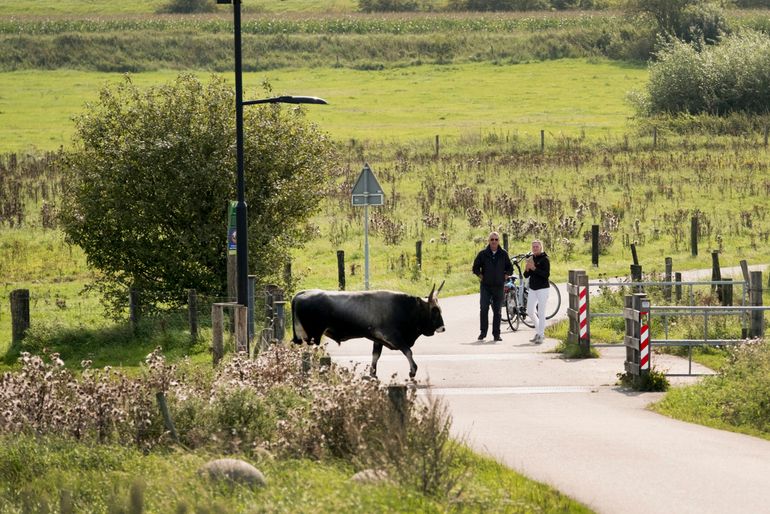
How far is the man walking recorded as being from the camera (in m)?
25.6

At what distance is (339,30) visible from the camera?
4498 inches

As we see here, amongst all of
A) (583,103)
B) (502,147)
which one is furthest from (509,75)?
(502,147)

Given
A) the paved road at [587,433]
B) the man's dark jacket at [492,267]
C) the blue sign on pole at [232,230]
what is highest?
the blue sign on pole at [232,230]

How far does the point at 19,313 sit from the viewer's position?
26094 mm

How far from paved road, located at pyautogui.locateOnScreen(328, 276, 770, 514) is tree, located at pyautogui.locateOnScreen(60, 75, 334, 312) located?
4.78 m

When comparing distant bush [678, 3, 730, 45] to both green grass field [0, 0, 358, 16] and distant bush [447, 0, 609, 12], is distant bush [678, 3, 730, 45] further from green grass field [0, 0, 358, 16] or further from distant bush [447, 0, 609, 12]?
green grass field [0, 0, 358, 16]

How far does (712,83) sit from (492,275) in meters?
52.9

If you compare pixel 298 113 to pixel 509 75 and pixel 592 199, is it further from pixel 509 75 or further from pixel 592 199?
pixel 509 75

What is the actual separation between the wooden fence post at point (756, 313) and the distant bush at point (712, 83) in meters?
50.5

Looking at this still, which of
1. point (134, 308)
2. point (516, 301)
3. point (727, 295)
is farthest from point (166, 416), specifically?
point (727, 295)

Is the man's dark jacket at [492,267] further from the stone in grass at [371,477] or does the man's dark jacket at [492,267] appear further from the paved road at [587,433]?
the stone in grass at [371,477]

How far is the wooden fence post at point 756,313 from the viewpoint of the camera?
78.5ft

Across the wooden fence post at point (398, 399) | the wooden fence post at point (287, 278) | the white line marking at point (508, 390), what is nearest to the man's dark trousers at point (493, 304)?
the white line marking at point (508, 390)

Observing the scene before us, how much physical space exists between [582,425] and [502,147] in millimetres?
48043
